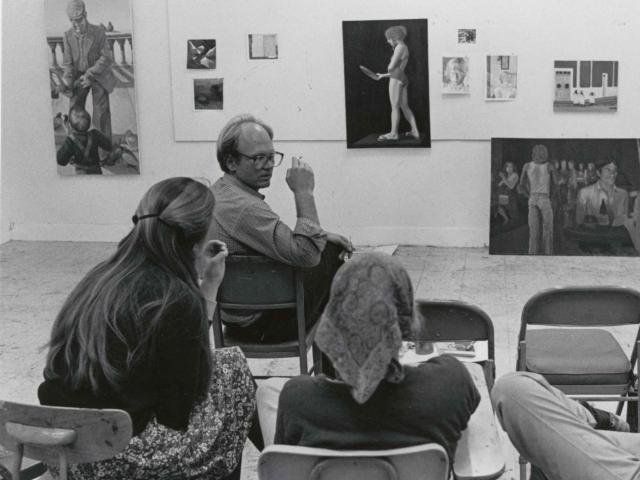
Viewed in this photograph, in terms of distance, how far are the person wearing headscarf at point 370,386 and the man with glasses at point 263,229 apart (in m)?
1.47

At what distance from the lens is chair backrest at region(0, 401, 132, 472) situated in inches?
89.5

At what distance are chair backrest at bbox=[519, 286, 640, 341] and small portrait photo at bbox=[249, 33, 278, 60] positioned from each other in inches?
164

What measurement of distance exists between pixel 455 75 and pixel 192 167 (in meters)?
2.16

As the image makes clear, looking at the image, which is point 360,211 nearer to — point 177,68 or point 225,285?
point 177,68

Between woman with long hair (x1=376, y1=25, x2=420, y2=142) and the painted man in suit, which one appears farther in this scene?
the painted man in suit

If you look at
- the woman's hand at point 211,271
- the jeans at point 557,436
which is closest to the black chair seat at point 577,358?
the jeans at point 557,436

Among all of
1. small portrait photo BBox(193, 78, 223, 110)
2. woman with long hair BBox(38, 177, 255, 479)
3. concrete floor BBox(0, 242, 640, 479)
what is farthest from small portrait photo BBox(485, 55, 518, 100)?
woman with long hair BBox(38, 177, 255, 479)

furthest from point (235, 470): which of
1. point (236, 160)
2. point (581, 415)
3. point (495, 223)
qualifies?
point (495, 223)

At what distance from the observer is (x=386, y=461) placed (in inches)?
82.5

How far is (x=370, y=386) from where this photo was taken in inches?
83.9

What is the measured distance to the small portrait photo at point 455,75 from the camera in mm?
6887

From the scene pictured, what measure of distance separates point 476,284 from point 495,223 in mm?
1003

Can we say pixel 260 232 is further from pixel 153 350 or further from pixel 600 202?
pixel 600 202

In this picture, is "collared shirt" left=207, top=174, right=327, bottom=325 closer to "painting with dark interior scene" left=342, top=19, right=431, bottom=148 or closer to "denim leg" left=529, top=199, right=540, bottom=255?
"painting with dark interior scene" left=342, top=19, right=431, bottom=148
